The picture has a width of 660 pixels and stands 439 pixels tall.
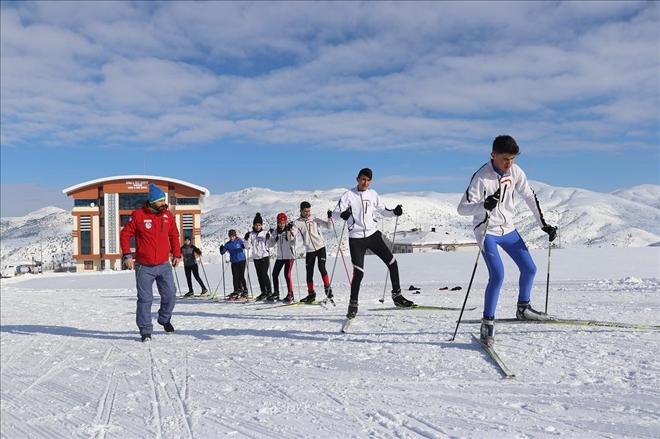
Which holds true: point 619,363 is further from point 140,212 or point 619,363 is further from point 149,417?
point 140,212

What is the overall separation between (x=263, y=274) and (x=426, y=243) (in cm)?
5427

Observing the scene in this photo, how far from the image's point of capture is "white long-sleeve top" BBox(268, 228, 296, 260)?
10211 millimetres

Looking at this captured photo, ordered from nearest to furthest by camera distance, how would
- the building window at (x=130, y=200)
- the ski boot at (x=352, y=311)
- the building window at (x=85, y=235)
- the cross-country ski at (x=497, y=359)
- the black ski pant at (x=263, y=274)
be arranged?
the cross-country ski at (x=497, y=359) → the ski boot at (x=352, y=311) → the black ski pant at (x=263, y=274) → the building window at (x=85, y=235) → the building window at (x=130, y=200)

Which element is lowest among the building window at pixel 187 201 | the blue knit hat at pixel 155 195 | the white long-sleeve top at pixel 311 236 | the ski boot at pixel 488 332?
the ski boot at pixel 488 332

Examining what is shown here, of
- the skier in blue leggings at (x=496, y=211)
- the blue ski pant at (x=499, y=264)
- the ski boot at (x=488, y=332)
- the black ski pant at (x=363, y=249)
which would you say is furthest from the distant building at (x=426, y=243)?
the ski boot at (x=488, y=332)

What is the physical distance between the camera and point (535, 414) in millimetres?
2926

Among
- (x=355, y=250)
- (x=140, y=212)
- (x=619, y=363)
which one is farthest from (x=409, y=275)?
(x=619, y=363)

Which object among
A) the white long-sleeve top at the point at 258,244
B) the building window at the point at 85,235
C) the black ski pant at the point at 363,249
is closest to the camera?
the black ski pant at the point at 363,249

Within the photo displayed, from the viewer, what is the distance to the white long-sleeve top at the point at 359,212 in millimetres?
6621

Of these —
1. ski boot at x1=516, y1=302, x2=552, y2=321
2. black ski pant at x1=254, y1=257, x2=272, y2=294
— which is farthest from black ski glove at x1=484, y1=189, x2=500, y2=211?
black ski pant at x1=254, y1=257, x2=272, y2=294

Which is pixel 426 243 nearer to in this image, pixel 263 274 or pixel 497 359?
pixel 263 274

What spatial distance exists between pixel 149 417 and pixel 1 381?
2.47 m

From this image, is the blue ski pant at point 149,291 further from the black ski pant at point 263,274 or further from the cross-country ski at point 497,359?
the black ski pant at point 263,274

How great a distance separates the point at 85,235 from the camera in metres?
54.0
